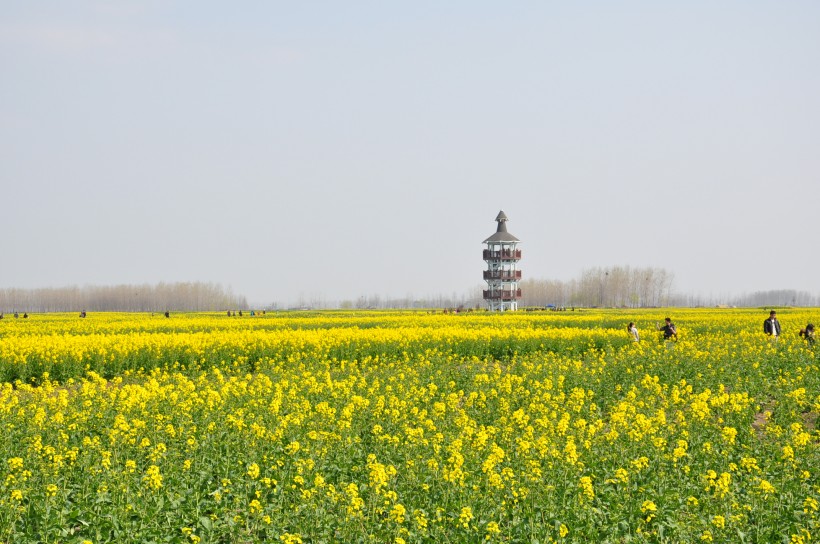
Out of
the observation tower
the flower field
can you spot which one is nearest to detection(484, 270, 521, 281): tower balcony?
the observation tower

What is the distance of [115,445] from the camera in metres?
11.6

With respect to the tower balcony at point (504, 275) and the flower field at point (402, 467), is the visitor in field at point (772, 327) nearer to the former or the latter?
the flower field at point (402, 467)

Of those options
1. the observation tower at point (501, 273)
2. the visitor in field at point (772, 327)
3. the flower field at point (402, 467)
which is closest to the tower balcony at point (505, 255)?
the observation tower at point (501, 273)

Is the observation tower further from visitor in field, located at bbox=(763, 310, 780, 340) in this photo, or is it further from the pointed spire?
visitor in field, located at bbox=(763, 310, 780, 340)

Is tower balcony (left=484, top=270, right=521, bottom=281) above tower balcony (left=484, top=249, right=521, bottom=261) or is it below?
below

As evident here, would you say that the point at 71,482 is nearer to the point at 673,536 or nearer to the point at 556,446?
the point at 556,446

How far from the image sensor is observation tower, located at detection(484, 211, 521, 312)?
9512 centimetres

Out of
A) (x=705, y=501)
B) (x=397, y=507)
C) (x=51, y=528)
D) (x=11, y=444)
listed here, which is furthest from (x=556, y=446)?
(x=11, y=444)

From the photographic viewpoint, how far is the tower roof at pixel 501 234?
96.3 metres

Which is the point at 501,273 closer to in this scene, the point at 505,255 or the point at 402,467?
the point at 505,255

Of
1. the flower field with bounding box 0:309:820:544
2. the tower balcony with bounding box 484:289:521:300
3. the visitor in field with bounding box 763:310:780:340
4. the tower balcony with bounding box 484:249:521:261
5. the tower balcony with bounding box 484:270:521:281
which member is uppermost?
the tower balcony with bounding box 484:249:521:261

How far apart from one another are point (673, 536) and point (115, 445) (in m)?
7.93

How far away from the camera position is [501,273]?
95.7 m

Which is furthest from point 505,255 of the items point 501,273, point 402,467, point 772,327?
point 402,467
